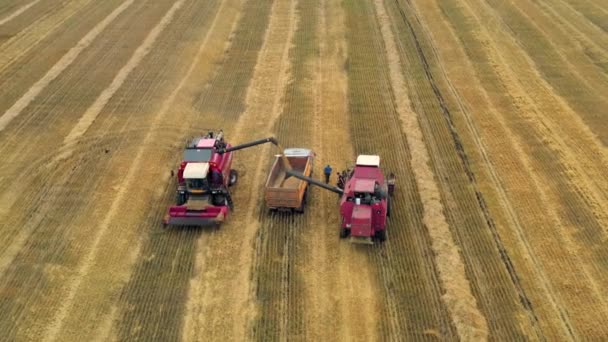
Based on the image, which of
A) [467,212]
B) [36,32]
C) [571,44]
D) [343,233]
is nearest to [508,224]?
[467,212]

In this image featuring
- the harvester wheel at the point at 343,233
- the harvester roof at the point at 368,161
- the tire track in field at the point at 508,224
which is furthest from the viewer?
the harvester roof at the point at 368,161

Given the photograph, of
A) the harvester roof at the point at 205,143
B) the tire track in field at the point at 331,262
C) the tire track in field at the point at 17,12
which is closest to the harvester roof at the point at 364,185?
the tire track in field at the point at 331,262

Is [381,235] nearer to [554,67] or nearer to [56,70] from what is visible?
[554,67]

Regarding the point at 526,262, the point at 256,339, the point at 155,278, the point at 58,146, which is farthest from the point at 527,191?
the point at 58,146

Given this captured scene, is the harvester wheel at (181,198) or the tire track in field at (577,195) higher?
the harvester wheel at (181,198)

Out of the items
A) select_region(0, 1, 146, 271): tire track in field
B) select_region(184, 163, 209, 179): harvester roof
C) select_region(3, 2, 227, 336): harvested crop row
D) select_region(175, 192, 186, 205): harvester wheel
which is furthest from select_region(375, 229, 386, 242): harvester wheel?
select_region(0, 1, 146, 271): tire track in field

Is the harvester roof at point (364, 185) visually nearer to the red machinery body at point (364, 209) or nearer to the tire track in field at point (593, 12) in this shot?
the red machinery body at point (364, 209)
